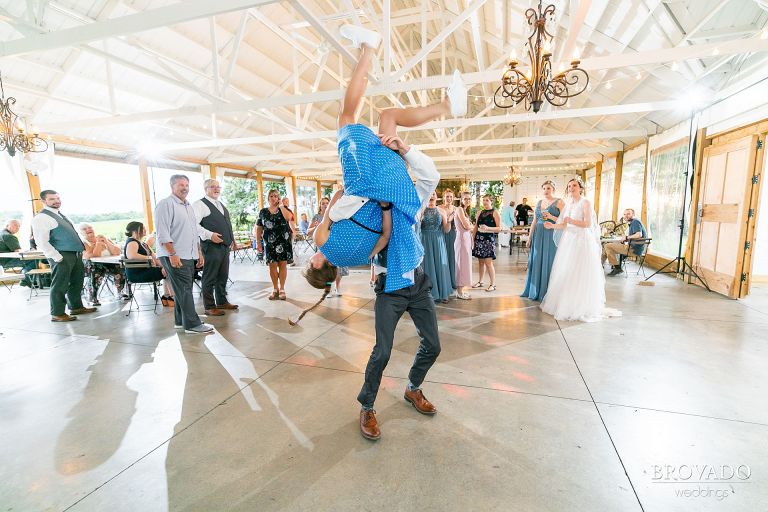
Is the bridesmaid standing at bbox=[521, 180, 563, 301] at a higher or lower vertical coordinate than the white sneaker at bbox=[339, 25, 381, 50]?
lower

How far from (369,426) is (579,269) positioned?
128 inches

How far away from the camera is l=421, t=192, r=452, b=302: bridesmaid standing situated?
4298 mm

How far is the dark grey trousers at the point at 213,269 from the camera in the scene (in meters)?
4.33

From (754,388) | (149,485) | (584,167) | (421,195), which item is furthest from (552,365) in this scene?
(584,167)

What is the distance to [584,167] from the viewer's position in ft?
53.8

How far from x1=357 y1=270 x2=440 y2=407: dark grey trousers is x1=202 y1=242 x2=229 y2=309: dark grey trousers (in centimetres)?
323

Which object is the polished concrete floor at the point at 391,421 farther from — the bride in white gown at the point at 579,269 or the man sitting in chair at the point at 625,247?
the man sitting in chair at the point at 625,247

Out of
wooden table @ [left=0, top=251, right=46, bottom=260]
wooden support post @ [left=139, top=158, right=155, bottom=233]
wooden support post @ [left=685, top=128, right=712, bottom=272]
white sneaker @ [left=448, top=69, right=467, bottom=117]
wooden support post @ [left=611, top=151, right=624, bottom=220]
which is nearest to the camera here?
white sneaker @ [left=448, top=69, right=467, bottom=117]

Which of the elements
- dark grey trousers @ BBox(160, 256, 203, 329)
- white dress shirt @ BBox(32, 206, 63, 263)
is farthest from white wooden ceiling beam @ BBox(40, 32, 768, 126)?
dark grey trousers @ BBox(160, 256, 203, 329)

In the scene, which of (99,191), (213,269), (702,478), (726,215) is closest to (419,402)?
(702,478)

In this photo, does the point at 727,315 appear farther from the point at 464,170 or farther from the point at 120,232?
the point at 464,170

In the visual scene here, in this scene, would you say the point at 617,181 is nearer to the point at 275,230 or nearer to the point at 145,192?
the point at 275,230

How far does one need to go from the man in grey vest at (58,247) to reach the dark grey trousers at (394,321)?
4.36 meters

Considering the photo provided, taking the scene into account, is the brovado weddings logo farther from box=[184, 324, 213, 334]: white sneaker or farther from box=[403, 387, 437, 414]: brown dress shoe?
box=[184, 324, 213, 334]: white sneaker
